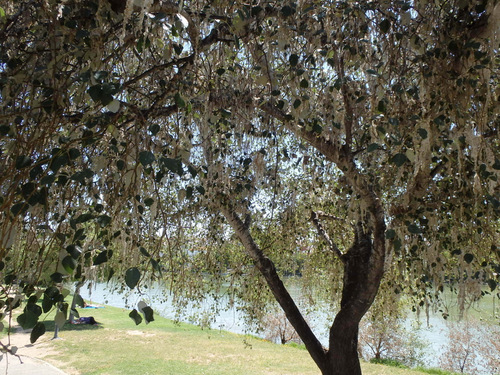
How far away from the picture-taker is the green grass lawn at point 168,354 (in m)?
7.79

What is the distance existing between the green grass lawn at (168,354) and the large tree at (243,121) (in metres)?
3.88

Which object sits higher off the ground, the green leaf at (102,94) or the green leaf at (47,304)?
the green leaf at (102,94)

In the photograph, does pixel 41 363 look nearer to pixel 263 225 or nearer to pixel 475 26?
pixel 263 225

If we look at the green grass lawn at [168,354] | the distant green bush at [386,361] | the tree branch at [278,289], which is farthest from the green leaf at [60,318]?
the distant green bush at [386,361]

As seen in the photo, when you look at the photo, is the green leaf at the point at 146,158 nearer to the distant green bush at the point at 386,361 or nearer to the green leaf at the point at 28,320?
the green leaf at the point at 28,320

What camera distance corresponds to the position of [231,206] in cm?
371

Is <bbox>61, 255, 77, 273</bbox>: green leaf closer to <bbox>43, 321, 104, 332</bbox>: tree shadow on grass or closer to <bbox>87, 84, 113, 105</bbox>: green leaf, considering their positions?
<bbox>87, 84, 113, 105</bbox>: green leaf

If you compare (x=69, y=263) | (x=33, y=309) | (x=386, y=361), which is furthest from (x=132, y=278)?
(x=386, y=361)

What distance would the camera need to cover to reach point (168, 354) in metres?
9.23

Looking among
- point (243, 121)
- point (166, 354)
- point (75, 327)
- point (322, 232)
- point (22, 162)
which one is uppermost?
point (243, 121)

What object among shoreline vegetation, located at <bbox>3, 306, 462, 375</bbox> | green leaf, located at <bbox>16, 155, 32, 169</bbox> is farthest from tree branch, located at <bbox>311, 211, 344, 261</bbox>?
green leaf, located at <bbox>16, 155, 32, 169</bbox>

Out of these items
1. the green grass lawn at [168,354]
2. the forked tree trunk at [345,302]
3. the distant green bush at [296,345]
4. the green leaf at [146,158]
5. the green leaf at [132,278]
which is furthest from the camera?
the distant green bush at [296,345]

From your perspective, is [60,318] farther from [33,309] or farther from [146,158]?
[146,158]

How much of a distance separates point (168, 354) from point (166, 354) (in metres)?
0.05
